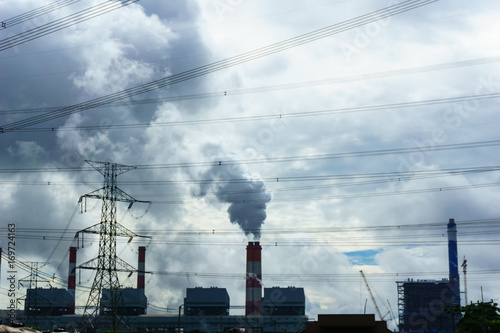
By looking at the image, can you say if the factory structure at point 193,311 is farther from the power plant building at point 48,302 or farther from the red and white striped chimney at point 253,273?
the red and white striped chimney at point 253,273

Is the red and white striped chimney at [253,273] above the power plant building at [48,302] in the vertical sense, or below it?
above

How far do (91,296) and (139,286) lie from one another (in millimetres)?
112509

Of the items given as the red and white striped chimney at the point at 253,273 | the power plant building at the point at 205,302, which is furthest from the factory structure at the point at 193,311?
the red and white striped chimney at the point at 253,273

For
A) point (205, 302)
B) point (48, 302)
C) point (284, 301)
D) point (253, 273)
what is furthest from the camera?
point (48, 302)

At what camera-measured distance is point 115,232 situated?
295ft

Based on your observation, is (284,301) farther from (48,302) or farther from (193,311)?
(48,302)

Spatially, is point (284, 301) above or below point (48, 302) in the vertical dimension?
above

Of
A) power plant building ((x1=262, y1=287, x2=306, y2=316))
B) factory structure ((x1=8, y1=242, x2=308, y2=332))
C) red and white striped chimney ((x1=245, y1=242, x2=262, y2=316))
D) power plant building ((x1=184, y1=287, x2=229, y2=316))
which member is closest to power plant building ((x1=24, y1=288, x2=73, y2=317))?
factory structure ((x1=8, y1=242, x2=308, y2=332))

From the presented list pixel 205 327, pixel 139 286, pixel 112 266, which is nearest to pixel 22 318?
pixel 139 286

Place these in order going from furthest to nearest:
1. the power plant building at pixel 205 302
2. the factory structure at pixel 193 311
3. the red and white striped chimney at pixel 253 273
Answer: the power plant building at pixel 205 302 < the factory structure at pixel 193 311 < the red and white striped chimney at pixel 253 273

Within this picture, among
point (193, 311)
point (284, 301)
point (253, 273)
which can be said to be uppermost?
point (253, 273)

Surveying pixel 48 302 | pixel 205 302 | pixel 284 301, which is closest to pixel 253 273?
pixel 284 301

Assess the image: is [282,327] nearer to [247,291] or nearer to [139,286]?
[247,291]

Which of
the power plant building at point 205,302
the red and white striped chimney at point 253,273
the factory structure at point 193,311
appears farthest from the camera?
the power plant building at point 205,302
